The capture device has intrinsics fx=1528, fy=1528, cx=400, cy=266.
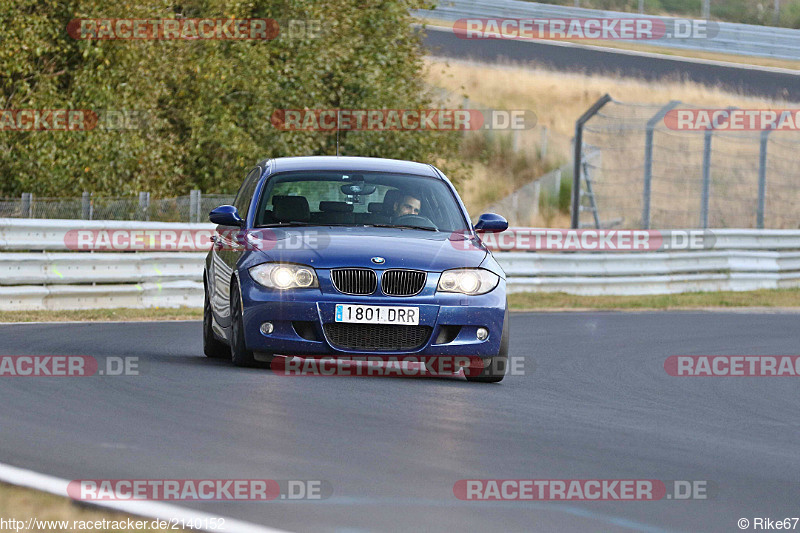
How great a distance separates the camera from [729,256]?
78.3 ft

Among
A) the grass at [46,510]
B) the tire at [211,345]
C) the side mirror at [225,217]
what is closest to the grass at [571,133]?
the tire at [211,345]

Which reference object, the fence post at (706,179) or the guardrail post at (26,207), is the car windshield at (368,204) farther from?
the fence post at (706,179)

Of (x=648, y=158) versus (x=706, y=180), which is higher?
(x=648, y=158)

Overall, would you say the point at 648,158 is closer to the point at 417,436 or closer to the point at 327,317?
the point at 327,317

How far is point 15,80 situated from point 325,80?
20.0 ft

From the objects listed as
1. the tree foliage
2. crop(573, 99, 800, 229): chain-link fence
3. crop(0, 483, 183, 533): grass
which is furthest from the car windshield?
crop(573, 99, 800, 229): chain-link fence

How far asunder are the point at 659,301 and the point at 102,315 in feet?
28.7

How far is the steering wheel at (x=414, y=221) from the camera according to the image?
10.5 meters

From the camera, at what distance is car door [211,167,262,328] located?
406 inches

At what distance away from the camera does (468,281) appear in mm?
9656

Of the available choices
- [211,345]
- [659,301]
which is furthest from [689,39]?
[211,345]

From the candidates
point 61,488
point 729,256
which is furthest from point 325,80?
point 61,488

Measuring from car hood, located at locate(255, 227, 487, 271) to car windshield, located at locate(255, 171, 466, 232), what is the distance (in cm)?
25

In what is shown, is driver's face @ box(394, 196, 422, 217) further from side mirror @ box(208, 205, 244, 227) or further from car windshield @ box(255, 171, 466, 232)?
side mirror @ box(208, 205, 244, 227)
